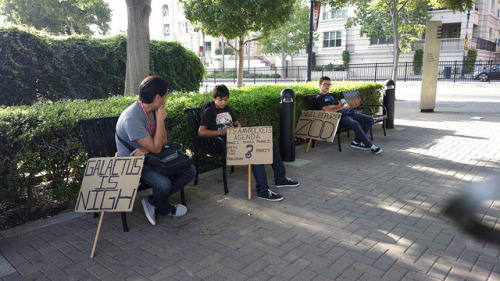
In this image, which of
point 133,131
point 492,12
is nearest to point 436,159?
point 133,131

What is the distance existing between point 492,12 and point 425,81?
38.7 m

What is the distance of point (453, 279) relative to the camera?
9.17 feet

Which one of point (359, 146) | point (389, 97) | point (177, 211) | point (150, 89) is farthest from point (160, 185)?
point (389, 97)

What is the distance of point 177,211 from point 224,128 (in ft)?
4.82

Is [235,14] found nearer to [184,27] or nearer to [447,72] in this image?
[447,72]

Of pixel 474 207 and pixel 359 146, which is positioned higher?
pixel 359 146

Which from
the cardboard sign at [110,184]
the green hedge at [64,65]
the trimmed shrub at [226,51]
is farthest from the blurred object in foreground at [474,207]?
the trimmed shrub at [226,51]

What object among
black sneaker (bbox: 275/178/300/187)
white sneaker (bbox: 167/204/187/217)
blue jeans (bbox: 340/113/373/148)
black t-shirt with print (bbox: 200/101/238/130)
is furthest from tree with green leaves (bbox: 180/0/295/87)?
white sneaker (bbox: 167/204/187/217)

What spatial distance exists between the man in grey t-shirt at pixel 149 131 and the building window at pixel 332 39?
4128cm

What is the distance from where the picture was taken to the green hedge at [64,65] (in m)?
9.68

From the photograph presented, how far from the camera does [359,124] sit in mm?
7355

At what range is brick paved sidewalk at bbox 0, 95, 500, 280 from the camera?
2967 millimetres

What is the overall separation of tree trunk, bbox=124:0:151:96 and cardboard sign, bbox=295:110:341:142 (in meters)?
3.57

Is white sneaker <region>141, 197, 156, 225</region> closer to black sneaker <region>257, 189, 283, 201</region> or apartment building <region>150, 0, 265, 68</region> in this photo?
black sneaker <region>257, 189, 283, 201</region>
